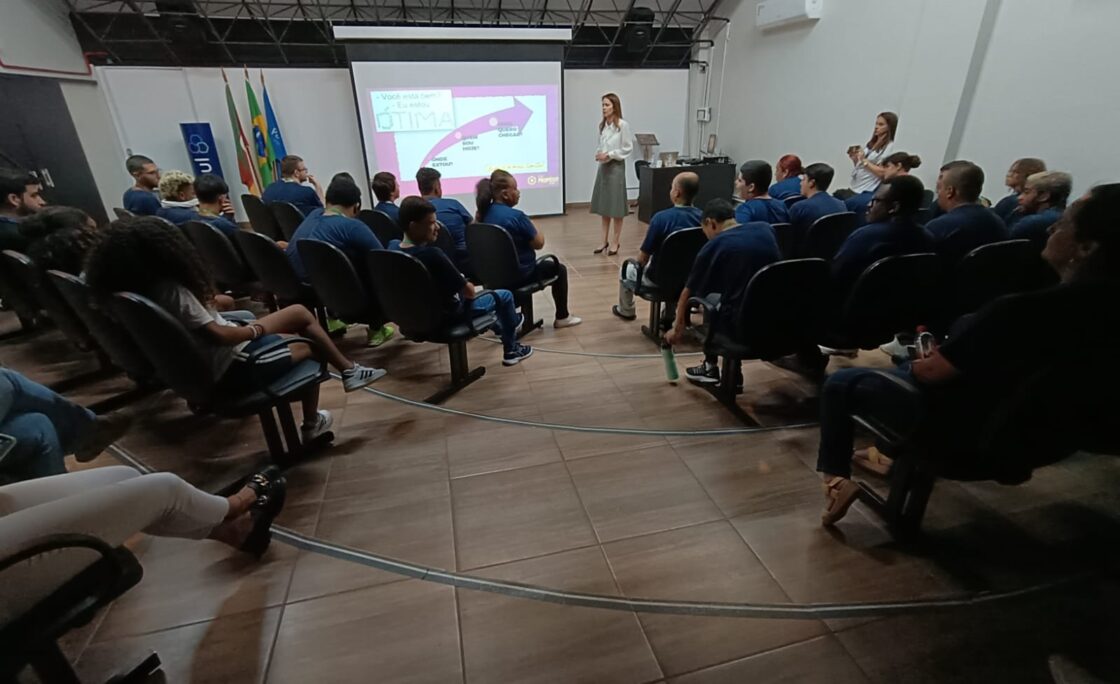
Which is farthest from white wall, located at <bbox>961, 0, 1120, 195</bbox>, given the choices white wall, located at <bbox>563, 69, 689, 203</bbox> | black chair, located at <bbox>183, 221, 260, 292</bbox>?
black chair, located at <bbox>183, 221, 260, 292</bbox>

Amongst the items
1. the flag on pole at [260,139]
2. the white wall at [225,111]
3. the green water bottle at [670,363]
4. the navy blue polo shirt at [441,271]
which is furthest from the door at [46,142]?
the green water bottle at [670,363]

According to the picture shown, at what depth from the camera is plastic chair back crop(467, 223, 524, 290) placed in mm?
3201

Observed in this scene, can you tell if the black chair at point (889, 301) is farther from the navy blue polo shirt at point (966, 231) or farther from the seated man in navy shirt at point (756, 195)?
the seated man in navy shirt at point (756, 195)

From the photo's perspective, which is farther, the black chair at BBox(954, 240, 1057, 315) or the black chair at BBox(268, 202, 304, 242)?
the black chair at BBox(268, 202, 304, 242)

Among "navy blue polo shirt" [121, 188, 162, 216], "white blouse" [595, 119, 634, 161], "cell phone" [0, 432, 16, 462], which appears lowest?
"cell phone" [0, 432, 16, 462]

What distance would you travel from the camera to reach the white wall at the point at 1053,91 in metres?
3.55

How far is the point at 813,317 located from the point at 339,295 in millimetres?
2544

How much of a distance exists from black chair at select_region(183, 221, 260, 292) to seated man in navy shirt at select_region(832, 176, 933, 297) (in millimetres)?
3913

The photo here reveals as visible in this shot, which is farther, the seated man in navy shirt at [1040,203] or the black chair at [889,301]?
the seated man in navy shirt at [1040,203]

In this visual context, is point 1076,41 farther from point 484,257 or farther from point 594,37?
point 594,37

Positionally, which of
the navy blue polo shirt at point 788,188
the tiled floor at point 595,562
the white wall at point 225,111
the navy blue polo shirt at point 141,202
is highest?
the white wall at point 225,111

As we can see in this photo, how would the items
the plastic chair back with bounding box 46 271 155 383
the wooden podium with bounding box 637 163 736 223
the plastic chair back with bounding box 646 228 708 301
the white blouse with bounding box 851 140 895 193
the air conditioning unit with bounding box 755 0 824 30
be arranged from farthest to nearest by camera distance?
the wooden podium with bounding box 637 163 736 223
the air conditioning unit with bounding box 755 0 824 30
the white blouse with bounding box 851 140 895 193
the plastic chair back with bounding box 646 228 708 301
the plastic chair back with bounding box 46 271 155 383

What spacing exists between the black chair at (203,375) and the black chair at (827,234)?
307cm

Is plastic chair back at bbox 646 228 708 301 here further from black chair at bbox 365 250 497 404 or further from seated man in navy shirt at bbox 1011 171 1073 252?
seated man in navy shirt at bbox 1011 171 1073 252
